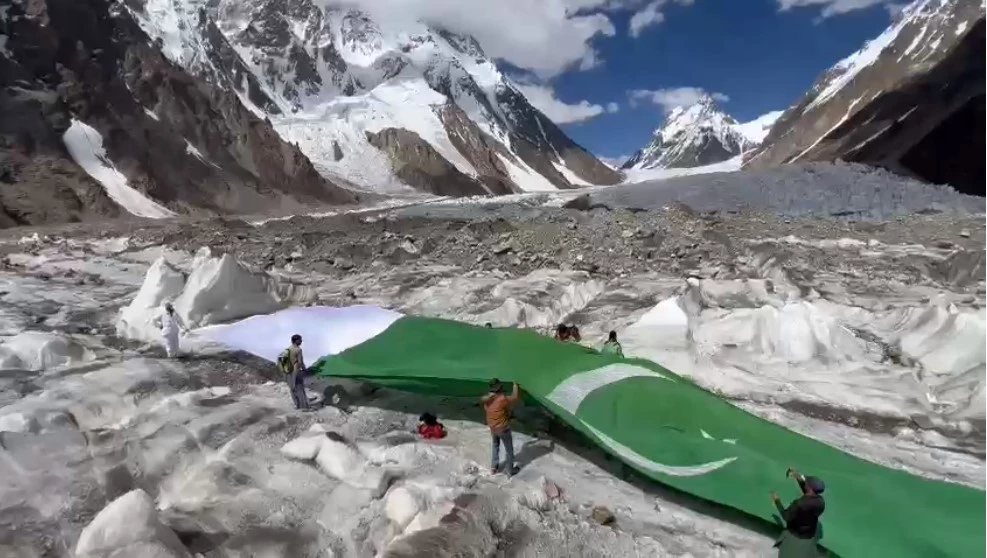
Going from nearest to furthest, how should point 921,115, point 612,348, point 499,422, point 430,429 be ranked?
point 499,422
point 430,429
point 612,348
point 921,115

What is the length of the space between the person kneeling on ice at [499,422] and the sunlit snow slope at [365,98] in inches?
3298

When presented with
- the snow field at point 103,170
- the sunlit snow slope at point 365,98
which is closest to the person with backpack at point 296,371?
the snow field at point 103,170

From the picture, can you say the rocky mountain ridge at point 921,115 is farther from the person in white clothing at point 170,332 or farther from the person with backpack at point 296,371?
the person in white clothing at point 170,332

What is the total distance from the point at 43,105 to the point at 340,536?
52189 mm

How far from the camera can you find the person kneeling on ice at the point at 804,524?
517cm

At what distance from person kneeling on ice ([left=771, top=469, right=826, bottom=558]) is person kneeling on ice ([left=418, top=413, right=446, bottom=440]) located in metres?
3.72

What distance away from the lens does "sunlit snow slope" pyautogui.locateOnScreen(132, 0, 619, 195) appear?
93500 mm

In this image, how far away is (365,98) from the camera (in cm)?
12412

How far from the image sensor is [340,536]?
6035 millimetres

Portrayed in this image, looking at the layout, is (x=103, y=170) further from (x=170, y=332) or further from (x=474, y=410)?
(x=474, y=410)

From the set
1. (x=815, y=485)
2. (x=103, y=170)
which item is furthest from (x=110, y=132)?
(x=815, y=485)

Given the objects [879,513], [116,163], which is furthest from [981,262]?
[116,163]

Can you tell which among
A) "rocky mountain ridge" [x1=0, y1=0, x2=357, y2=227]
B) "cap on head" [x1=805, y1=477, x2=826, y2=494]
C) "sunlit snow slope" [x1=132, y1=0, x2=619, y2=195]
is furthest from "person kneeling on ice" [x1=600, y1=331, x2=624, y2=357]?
"sunlit snow slope" [x1=132, y1=0, x2=619, y2=195]

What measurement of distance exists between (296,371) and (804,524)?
5634mm
